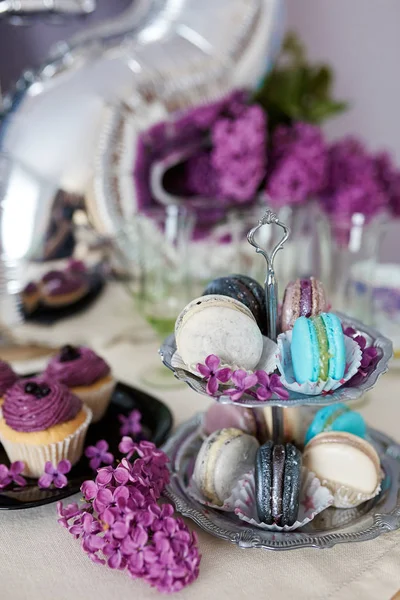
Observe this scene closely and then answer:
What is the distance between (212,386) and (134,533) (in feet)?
0.39

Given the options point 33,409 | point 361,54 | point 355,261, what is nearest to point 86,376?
point 33,409

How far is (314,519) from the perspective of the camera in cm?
54

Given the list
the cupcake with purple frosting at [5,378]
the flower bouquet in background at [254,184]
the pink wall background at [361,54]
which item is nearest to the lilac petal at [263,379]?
the cupcake with purple frosting at [5,378]

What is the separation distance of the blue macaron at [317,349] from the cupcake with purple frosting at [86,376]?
1.02ft

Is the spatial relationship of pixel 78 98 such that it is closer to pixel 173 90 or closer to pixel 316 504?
pixel 173 90

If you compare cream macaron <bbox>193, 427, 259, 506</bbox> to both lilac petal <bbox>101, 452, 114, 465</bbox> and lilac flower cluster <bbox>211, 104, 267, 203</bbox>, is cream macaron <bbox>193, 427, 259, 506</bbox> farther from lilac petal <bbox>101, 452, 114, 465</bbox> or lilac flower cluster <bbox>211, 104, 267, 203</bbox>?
lilac flower cluster <bbox>211, 104, 267, 203</bbox>

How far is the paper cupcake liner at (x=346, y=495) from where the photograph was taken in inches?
21.3

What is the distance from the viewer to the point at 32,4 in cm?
99

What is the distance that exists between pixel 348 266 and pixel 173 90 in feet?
1.28

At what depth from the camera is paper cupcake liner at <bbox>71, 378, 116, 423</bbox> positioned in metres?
0.72

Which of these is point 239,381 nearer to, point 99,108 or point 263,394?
point 263,394

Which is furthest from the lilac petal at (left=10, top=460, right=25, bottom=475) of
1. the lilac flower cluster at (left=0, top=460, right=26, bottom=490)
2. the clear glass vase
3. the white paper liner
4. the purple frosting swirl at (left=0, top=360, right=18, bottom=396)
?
the clear glass vase

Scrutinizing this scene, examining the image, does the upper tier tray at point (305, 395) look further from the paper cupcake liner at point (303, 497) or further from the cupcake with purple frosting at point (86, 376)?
the cupcake with purple frosting at point (86, 376)

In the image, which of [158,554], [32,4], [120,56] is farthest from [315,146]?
[158,554]
